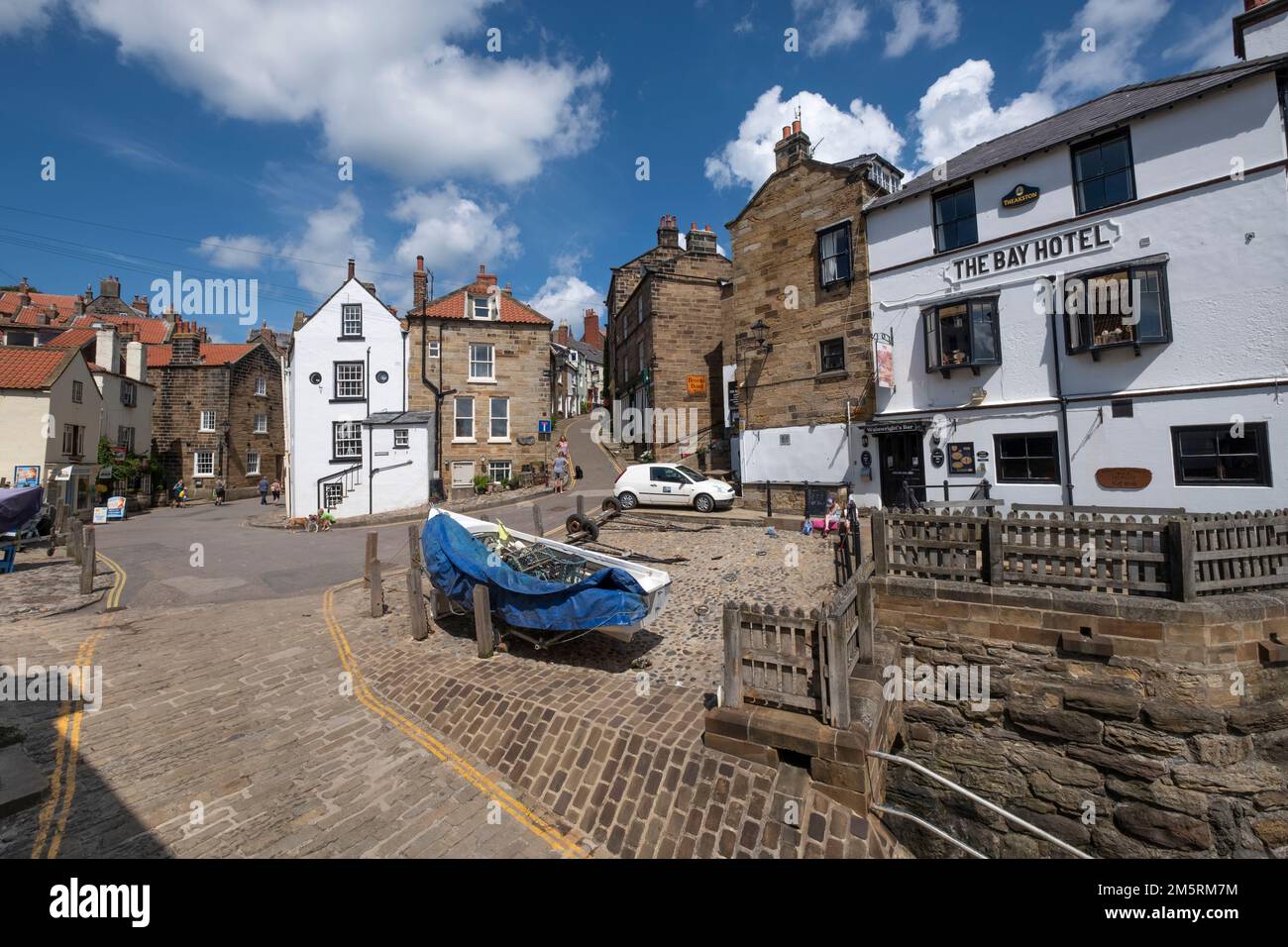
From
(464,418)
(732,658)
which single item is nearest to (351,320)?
(464,418)

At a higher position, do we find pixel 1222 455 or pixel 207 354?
pixel 207 354

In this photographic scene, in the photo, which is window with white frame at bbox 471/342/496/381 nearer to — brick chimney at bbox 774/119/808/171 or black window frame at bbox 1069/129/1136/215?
brick chimney at bbox 774/119/808/171

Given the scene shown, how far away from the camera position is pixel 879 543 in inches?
335

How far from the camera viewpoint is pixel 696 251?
28.4m

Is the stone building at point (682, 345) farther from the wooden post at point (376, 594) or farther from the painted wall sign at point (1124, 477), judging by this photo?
the wooden post at point (376, 594)

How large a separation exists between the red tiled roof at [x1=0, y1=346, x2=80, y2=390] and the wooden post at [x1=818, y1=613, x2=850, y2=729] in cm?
3538

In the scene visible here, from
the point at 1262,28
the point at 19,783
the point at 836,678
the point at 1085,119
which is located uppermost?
the point at 1262,28

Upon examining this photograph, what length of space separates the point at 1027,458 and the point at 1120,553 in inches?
306

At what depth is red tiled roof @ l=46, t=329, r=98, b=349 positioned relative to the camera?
28781 millimetres

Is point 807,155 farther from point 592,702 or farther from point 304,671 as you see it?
point 304,671

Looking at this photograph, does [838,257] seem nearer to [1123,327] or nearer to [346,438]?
[1123,327]
